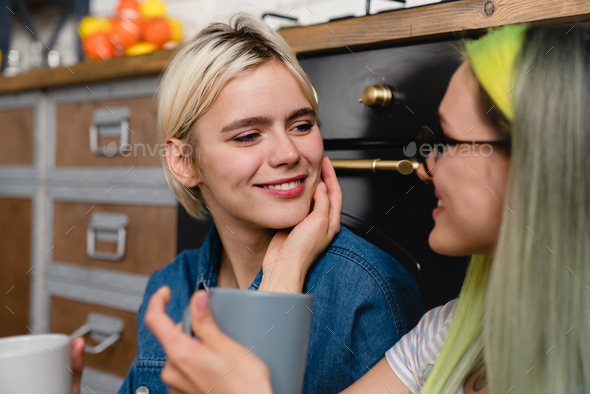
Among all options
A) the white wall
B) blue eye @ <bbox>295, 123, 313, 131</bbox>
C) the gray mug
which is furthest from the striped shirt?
the white wall

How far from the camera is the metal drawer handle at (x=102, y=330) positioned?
122 cm

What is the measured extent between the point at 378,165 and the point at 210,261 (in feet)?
1.16

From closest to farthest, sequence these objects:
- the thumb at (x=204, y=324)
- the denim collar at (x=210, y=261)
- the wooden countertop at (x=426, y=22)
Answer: the thumb at (x=204, y=324), the wooden countertop at (x=426, y=22), the denim collar at (x=210, y=261)

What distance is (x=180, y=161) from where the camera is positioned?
0.86 meters

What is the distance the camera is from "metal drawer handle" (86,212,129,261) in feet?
4.07

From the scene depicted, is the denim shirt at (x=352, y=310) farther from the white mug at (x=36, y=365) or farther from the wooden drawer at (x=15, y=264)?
the wooden drawer at (x=15, y=264)

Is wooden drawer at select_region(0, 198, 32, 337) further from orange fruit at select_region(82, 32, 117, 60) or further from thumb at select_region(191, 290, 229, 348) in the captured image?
thumb at select_region(191, 290, 229, 348)

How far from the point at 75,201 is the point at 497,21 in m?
1.14

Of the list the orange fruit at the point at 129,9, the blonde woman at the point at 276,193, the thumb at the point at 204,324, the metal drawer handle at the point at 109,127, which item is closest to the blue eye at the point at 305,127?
the blonde woman at the point at 276,193

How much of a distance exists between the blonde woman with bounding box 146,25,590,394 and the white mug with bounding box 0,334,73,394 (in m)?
0.19

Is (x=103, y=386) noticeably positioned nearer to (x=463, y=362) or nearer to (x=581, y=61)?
(x=463, y=362)

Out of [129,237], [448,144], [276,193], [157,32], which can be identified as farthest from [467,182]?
[157,32]

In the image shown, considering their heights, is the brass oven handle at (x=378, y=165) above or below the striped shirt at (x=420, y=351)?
above

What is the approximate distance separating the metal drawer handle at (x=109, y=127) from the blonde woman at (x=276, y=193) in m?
0.41
